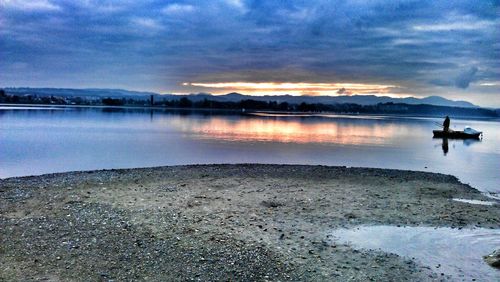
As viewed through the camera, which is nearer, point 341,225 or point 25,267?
point 25,267

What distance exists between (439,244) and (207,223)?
5198 millimetres

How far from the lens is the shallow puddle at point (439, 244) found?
7.99 meters

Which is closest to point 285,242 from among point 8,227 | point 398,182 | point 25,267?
point 25,267

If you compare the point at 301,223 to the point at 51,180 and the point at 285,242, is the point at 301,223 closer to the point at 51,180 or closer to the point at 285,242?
the point at 285,242

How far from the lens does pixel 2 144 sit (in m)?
33.0

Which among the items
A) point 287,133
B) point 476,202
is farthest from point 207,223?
point 287,133

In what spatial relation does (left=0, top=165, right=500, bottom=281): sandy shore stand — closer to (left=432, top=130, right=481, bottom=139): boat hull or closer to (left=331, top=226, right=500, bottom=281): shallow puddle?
(left=331, top=226, right=500, bottom=281): shallow puddle

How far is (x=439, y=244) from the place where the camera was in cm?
938

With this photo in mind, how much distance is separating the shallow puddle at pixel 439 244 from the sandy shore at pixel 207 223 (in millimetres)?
449

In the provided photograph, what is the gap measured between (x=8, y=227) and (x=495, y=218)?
1205 centimetres

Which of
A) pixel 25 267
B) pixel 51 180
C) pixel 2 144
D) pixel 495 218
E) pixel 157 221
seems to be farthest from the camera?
pixel 2 144

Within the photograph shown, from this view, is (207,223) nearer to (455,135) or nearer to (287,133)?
(287,133)

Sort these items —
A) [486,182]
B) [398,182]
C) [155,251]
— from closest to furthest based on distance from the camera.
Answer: [155,251], [398,182], [486,182]

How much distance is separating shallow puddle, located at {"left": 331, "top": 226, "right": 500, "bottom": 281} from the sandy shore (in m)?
0.45
